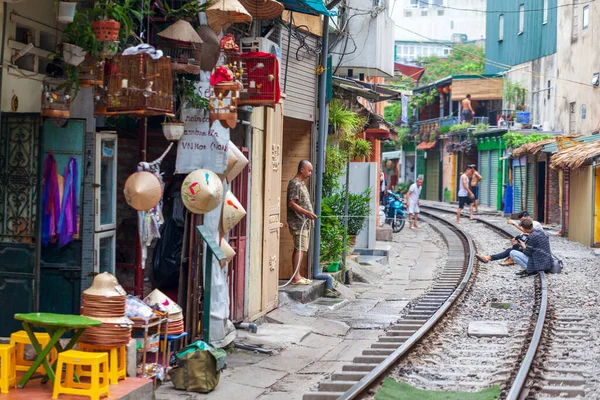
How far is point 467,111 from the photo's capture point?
158 ft

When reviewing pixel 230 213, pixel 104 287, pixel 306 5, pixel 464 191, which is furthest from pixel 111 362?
pixel 464 191

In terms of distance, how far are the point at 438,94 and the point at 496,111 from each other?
6.69m

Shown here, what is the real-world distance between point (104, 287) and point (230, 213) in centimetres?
292

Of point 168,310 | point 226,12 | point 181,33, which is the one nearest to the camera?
point 168,310

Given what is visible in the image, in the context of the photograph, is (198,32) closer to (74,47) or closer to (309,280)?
(74,47)

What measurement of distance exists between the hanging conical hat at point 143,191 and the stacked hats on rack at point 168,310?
34.4 inches

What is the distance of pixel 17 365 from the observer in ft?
25.0

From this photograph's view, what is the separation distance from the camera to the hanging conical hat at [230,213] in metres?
10.6

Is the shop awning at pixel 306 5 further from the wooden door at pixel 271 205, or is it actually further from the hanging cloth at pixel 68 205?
the hanging cloth at pixel 68 205

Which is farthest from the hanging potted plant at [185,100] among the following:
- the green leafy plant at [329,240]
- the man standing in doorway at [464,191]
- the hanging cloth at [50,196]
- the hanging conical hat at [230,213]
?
the man standing in doorway at [464,191]

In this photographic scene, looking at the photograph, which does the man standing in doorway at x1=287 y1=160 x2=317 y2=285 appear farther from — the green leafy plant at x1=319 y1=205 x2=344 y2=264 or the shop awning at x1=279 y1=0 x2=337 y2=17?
the shop awning at x1=279 y1=0 x2=337 y2=17

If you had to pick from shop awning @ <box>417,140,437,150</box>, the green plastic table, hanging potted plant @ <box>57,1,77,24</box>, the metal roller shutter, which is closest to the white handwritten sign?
hanging potted plant @ <box>57,1,77,24</box>

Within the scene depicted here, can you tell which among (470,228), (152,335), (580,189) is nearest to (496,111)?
(470,228)

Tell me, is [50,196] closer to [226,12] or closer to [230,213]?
[226,12]
